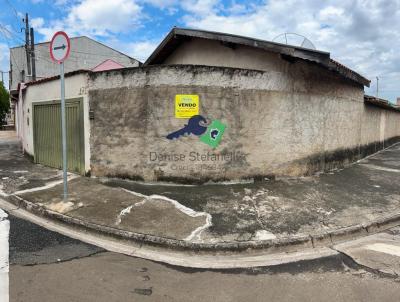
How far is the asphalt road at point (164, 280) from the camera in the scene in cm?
357

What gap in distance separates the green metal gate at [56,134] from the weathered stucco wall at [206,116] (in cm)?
58

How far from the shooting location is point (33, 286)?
364 centimetres

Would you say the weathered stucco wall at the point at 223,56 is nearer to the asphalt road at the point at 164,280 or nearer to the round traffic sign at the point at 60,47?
the round traffic sign at the point at 60,47

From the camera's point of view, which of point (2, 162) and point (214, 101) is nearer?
point (214, 101)

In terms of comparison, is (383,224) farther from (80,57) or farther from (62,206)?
(80,57)

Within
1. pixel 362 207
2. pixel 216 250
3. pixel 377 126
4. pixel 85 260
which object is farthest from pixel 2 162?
pixel 377 126

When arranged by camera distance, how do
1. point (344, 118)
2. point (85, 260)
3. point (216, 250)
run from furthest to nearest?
point (344, 118)
point (216, 250)
point (85, 260)

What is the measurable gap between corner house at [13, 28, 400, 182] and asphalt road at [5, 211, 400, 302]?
10.7 feet

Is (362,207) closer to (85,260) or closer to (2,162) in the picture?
(85,260)

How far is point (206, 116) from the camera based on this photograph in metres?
7.43

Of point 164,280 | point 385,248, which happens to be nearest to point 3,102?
point 164,280

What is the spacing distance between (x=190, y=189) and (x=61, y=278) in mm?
3700

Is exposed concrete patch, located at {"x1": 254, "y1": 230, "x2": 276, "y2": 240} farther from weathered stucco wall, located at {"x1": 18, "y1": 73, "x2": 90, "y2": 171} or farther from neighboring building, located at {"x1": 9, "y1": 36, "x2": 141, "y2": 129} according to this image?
neighboring building, located at {"x1": 9, "y1": 36, "x2": 141, "y2": 129}

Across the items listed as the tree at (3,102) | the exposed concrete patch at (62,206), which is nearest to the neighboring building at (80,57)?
the tree at (3,102)
